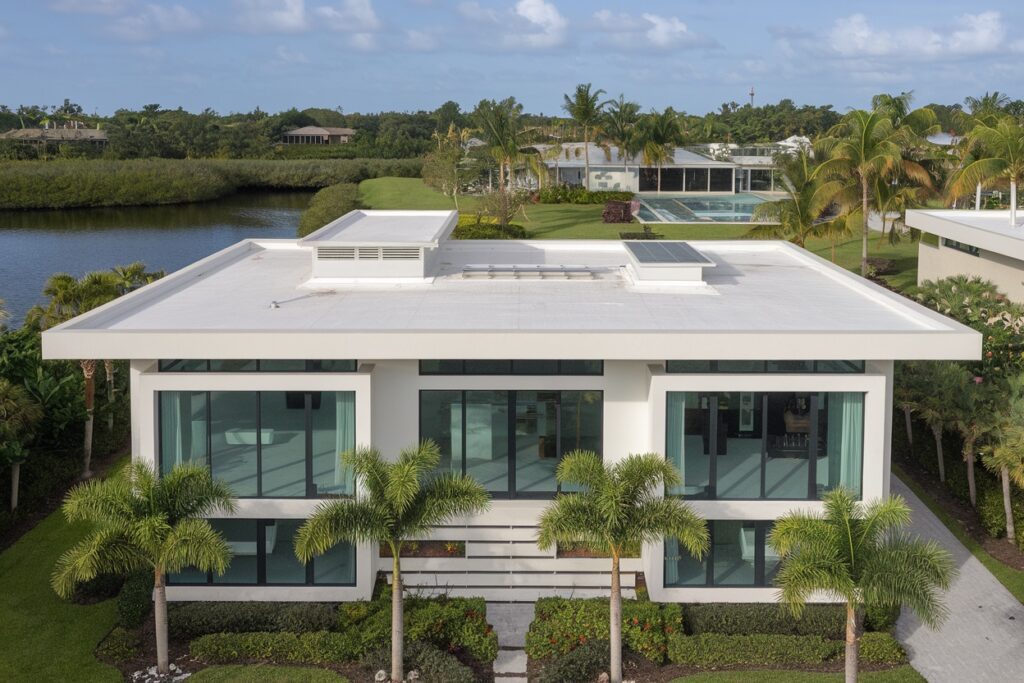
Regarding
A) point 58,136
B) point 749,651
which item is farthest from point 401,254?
point 58,136

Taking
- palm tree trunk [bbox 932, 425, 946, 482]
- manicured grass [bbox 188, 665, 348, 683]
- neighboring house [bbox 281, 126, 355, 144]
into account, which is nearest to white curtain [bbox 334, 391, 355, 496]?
manicured grass [bbox 188, 665, 348, 683]

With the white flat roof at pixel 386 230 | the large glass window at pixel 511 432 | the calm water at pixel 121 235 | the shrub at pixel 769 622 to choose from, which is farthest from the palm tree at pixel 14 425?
the calm water at pixel 121 235

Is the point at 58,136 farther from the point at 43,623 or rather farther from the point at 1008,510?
the point at 1008,510

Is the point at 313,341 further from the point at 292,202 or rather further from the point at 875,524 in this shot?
the point at 292,202

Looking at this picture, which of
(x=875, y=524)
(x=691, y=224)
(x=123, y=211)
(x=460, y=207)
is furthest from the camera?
(x=123, y=211)

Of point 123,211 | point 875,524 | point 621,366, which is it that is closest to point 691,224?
point 621,366

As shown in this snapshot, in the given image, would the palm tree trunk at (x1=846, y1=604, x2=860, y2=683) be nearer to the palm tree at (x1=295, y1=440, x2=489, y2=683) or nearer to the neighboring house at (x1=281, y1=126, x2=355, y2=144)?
the palm tree at (x1=295, y1=440, x2=489, y2=683)
